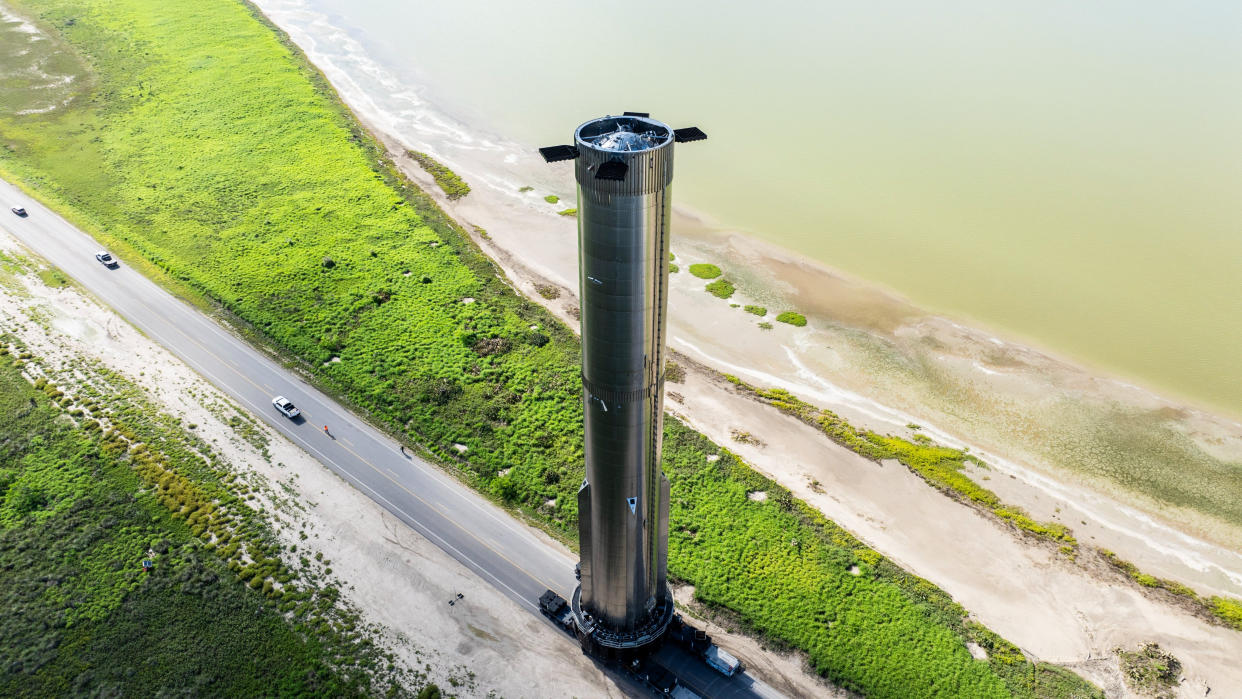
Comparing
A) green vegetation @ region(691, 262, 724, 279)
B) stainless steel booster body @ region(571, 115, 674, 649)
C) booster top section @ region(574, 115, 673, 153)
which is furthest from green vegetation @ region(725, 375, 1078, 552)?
booster top section @ region(574, 115, 673, 153)

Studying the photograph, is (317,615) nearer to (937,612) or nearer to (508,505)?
(508,505)

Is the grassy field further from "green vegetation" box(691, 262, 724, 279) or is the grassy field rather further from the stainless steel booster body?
"green vegetation" box(691, 262, 724, 279)

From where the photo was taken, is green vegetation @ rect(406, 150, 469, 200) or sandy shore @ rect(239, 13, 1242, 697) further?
green vegetation @ rect(406, 150, 469, 200)

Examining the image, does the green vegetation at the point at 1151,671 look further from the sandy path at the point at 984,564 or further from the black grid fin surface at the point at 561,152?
the black grid fin surface at the point at 561,152

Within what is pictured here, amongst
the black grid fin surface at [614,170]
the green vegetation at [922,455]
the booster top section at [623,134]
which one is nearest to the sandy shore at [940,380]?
the green vegetation at [922,455]

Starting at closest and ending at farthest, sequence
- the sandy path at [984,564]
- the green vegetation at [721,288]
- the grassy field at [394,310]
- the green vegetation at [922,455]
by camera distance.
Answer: the sandy path at [984,564] → the grassy field at [394,310] → the green vegetation at [922,455] → the green vegetation at [721,288]

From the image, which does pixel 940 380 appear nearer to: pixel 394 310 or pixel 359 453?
pixel 359 453

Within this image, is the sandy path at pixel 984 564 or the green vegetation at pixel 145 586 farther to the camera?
the sandy path at pixel 984 564
